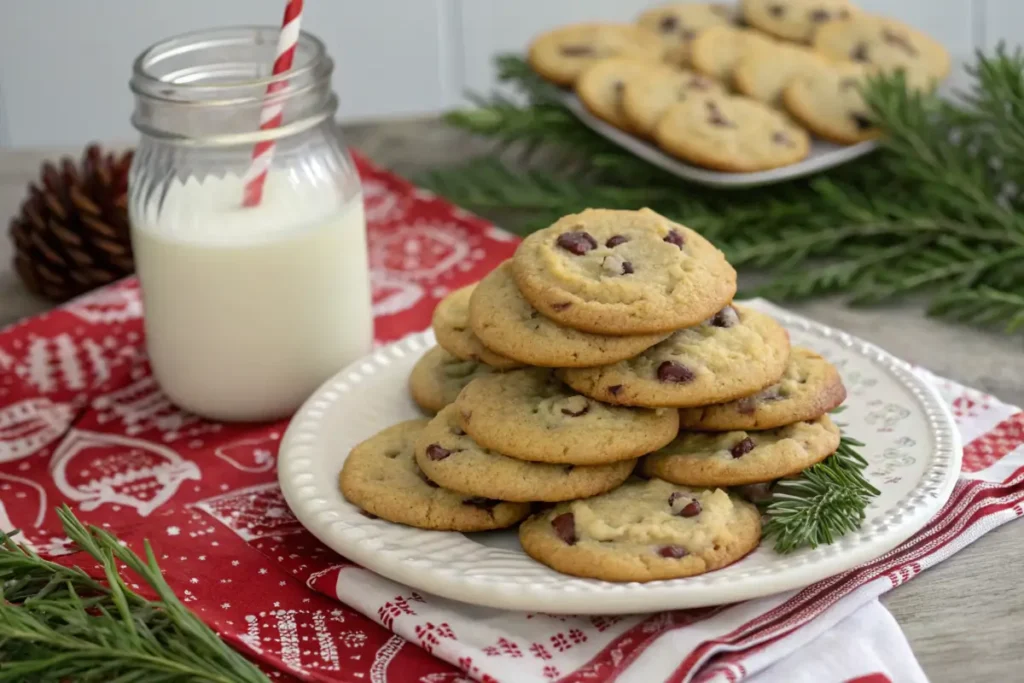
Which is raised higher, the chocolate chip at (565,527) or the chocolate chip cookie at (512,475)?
the chocolate chip cookie at (512,475)

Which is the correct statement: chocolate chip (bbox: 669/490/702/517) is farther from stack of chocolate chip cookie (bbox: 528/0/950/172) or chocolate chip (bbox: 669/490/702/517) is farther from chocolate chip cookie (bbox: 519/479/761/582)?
stack of chocolate chip cookie (bbox: 528/0/950/172)

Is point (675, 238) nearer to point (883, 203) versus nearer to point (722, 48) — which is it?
point (883, 203)

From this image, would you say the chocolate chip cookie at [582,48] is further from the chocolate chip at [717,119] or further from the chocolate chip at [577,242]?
the chocolate chip at [577,242]

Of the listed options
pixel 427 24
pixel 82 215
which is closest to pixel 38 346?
pixel 82 215

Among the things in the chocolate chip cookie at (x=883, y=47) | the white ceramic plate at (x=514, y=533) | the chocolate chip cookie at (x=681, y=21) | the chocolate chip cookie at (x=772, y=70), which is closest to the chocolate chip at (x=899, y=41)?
the chocolate chip cookie at (x=883, y=47)

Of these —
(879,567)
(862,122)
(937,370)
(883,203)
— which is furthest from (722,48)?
(879,567)

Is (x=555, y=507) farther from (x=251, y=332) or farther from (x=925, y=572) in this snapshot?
(x=251, y=332)

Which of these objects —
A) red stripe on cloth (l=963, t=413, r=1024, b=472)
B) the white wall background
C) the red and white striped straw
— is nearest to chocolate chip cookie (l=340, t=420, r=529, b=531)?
the red and white striped straw

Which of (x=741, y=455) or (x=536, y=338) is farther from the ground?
(x=536, y=338)
